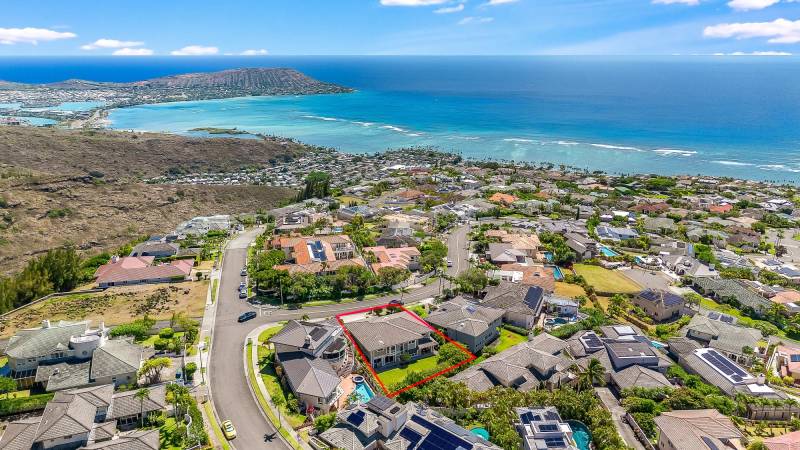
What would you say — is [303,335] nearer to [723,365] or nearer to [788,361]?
[723,365]

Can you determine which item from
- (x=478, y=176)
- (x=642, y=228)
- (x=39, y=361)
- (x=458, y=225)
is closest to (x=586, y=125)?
(x=478, y=176)

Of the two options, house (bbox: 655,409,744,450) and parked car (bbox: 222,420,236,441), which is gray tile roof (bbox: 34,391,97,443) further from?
house (bbox: 655,409,744,450)

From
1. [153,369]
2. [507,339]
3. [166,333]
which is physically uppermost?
[153,369]

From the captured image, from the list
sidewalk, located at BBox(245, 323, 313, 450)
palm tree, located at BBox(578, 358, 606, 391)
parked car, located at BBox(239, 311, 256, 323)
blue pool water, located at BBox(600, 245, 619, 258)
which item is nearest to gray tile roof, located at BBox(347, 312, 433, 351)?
sidewalk, located at BBox(245, 323, 313, 450)

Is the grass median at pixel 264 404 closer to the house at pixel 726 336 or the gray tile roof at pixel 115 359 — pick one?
the gray tile roof at pixel 115 359

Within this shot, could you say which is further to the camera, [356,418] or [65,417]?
[356,418]

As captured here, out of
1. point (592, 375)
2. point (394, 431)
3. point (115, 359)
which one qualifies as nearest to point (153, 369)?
point (115, 359)

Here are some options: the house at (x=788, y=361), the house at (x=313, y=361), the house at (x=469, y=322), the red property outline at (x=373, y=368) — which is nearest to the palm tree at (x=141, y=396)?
the house at (x=313, y=361)

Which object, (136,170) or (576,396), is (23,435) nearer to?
(576,396)
